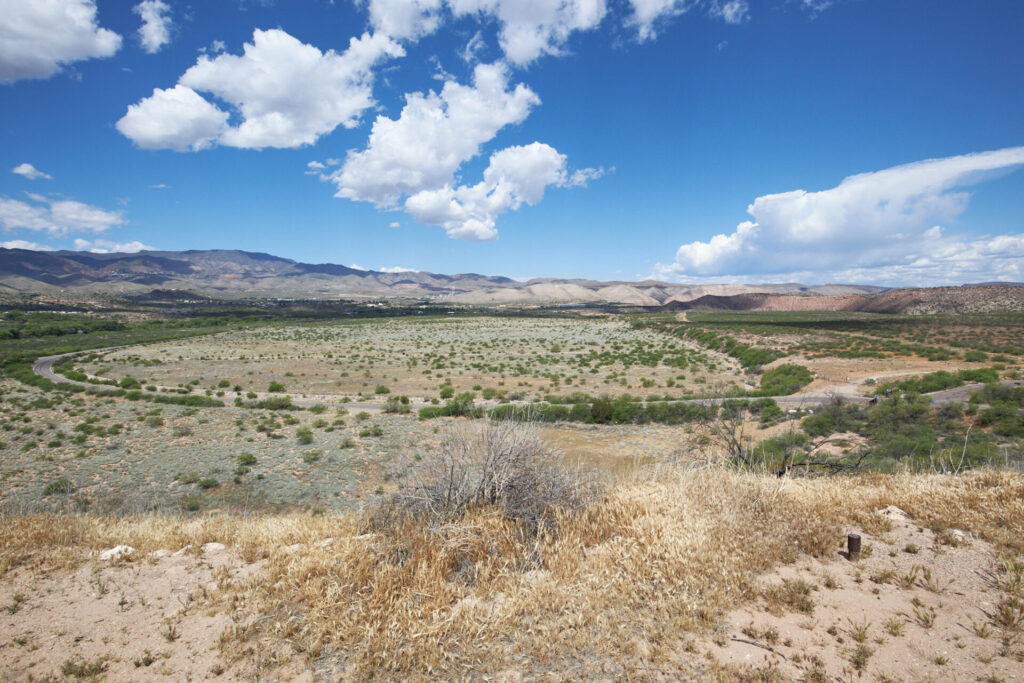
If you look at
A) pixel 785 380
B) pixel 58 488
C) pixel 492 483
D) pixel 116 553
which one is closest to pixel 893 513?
pixel 492 483

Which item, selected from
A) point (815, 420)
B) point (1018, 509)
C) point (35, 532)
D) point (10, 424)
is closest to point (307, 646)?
point (35, 532)

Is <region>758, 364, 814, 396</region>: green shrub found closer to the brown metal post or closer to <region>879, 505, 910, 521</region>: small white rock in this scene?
<region>879, 505, 910, 521</region>: small white rock

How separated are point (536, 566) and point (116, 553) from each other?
5.10 meters

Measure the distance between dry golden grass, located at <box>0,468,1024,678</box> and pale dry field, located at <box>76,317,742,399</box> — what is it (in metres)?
23.5

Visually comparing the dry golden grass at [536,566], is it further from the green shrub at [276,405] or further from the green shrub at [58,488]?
the green shrub at [276,405]

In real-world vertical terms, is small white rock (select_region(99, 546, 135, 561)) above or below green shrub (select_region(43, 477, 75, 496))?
above

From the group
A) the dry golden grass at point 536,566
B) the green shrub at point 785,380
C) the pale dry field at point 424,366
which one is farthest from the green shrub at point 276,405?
the green shrub at point 785,380

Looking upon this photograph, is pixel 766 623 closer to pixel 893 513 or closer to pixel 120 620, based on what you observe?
pixel 893 513

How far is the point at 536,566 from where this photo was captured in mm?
4703

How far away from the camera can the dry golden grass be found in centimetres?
371

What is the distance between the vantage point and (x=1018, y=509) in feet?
17.1

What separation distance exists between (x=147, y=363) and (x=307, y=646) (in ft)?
176

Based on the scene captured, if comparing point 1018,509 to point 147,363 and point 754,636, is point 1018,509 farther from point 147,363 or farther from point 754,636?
point 147,363

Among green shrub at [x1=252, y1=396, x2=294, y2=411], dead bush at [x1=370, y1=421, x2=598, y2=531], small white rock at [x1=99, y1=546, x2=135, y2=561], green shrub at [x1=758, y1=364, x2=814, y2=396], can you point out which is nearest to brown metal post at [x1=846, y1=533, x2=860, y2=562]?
dead bush at [x1=370, y1=421, x2=598, y2=531]
